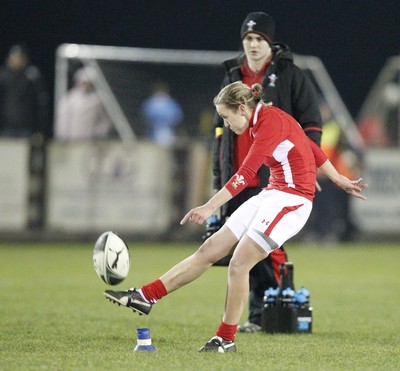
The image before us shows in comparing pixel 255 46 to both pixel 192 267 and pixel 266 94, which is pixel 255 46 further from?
pixel 192 267

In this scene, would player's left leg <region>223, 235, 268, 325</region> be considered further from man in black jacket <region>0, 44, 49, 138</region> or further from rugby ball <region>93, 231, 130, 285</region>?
man in black jacket <region>0, 44, 49, 138</region>

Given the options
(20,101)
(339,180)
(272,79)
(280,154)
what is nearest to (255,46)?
(272,79)

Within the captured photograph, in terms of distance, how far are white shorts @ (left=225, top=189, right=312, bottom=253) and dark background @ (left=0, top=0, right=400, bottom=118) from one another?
1718 centimetres

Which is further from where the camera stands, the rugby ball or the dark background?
the dark background

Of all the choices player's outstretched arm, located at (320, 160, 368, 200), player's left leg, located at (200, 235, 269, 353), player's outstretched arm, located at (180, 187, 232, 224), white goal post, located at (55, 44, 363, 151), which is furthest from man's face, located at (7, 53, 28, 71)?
player's outstretched arm, located at (180, 187, 232, 224)

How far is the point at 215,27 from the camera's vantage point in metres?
26.1

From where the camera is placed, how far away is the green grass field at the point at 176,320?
7.07m

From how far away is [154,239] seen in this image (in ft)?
59.5

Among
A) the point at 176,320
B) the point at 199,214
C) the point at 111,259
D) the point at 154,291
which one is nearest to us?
the point at 199,214

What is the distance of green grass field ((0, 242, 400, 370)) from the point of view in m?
7.07

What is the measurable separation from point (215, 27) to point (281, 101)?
690 inches

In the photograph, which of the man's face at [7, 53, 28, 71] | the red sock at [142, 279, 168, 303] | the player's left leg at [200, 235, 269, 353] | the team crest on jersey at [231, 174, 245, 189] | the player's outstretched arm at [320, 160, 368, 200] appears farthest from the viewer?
the man's face at [7, 53, 28, 71]

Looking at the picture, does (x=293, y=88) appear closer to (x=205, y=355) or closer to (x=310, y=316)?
(x=310, y=316)

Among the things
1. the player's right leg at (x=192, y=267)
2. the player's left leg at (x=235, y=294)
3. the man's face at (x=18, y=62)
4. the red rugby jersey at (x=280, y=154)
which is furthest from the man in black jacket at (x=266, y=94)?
the man's face at (x=18, y=62)
